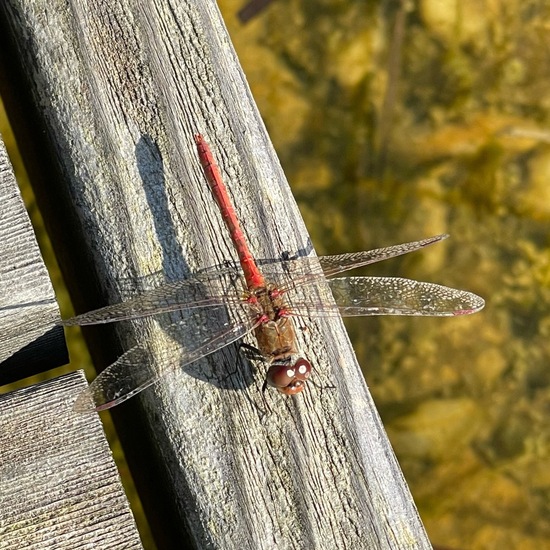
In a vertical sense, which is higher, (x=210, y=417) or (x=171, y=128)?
(x=171, y=128)

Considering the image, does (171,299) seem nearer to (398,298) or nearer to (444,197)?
(398,298)

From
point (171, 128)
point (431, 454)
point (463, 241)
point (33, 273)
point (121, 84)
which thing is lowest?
point (431, 454)

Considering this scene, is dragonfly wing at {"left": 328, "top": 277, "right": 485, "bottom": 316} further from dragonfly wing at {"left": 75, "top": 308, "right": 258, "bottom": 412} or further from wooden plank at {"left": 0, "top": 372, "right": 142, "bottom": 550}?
wooden plank at {"left": 0, "top": 372, "right": 142, "bottom": 550}

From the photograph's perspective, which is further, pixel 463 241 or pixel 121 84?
pixel 463 241

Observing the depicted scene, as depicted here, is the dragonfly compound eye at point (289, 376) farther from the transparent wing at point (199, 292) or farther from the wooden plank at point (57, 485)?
the wooden plank at point (57, 485)

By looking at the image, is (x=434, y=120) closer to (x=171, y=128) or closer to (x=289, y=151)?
(x=289, y=151)

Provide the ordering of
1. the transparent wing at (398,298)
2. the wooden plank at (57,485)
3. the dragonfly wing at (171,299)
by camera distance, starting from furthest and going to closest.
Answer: the transparent wing at (398,298) < the dragonfly wing at (171,299) < the wooden plank at (57,485)

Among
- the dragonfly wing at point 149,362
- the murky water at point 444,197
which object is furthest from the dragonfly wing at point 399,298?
the murky water at point 444,197

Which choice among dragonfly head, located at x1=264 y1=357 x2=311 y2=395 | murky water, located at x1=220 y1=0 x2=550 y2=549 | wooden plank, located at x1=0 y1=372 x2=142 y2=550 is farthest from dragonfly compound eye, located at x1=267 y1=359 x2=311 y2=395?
murky water, located at x1=220 y1=0 x2=550 y2=549

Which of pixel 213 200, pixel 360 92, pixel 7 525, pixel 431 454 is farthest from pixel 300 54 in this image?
pixel 7 525
